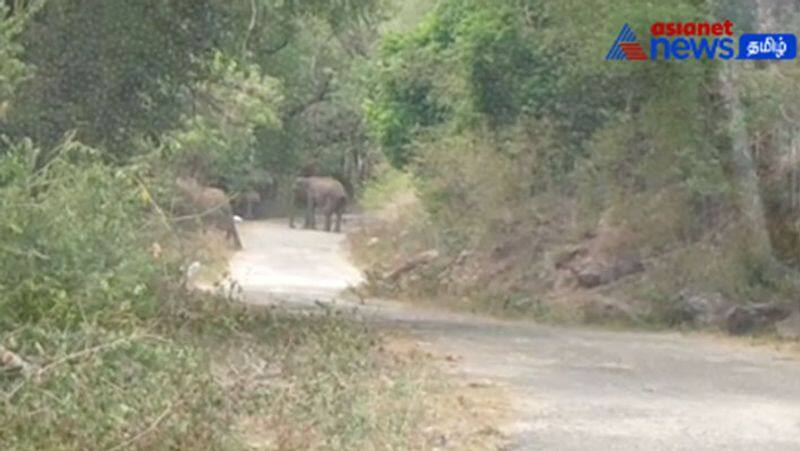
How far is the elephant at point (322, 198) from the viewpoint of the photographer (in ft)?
172

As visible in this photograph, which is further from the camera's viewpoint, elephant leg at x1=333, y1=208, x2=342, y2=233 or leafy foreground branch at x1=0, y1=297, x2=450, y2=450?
elephant leg at x1=333, y1=208, x2=342, y2=233

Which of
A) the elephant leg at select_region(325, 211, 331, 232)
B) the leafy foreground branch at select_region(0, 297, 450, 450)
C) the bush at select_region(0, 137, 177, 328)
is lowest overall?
the elephant leg at select_region(325, 211, 331, 232)

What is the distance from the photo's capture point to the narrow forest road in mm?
10773

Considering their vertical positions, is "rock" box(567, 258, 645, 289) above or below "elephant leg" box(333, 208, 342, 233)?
above

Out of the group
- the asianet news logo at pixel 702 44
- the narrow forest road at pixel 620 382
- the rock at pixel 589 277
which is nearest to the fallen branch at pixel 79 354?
the narrow forest road at pixel 620 382

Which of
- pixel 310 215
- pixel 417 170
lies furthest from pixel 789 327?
pixel 310 215

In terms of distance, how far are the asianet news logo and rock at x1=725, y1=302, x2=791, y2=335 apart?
335 cm

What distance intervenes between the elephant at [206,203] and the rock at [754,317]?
6.96 m

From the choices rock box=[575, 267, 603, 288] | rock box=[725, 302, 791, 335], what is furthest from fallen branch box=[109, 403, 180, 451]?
rock box=[575, 267, 603, 288]

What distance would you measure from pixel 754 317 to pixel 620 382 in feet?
23.5

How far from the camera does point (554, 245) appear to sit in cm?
2662

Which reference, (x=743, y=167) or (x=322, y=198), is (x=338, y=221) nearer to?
(x=322, y=198)

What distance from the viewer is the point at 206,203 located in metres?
31.0

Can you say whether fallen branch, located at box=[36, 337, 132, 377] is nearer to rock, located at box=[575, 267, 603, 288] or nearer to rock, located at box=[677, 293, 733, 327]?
rock, located at box=[677, 293, 733, 327]
